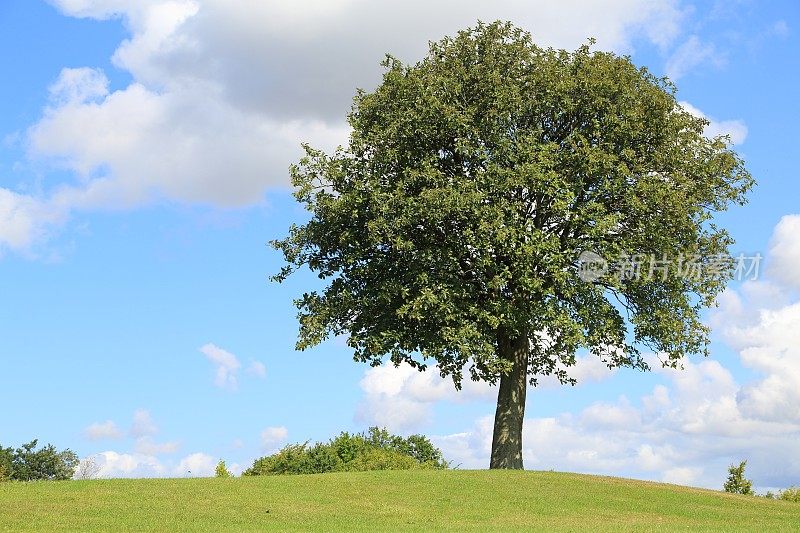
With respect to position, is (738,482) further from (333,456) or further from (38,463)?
(38,463)

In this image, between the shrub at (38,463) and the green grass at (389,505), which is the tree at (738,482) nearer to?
the green grass at (389,505)

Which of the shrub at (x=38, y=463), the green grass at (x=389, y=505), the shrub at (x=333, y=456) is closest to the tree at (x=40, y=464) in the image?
the shrub at (x=38, y=463)

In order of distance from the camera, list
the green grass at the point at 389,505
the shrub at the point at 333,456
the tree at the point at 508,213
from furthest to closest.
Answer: the shrub at the point at 333,456 < the tree at the point at 508,213 < the green grass at the point at 389,505

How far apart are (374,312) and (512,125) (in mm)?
10581

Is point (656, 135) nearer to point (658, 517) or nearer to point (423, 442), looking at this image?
point (658, 517)

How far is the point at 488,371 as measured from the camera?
4184 cm

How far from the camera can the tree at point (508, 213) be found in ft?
123

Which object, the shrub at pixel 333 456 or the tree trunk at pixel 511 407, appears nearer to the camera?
the tree trunk at pixel 511 407

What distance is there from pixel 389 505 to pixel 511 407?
11.2m

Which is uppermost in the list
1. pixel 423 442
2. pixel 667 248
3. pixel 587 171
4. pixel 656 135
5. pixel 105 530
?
pixel 656 135

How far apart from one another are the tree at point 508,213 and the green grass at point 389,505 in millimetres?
5485

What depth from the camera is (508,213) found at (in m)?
38.0

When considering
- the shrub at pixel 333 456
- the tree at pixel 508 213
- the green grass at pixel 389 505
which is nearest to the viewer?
the green grass at pixel 389 505

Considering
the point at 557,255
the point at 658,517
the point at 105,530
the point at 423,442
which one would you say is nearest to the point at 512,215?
the point at 557,255
